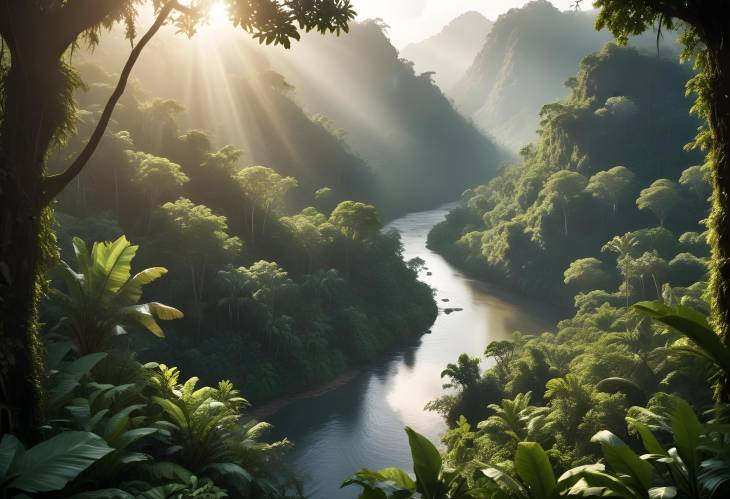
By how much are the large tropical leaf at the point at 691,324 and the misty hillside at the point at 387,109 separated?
12103 centimetres

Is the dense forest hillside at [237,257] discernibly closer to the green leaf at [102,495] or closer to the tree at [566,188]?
the green leaf at [102,495]

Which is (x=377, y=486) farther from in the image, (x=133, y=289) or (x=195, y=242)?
(x=195, y=242)

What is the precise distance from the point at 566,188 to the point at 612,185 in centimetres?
464

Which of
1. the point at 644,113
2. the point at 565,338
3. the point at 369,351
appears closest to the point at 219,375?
the point at 369,351

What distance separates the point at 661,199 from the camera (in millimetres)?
54250

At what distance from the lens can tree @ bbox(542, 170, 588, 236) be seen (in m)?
61.5

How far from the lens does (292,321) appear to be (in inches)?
1356

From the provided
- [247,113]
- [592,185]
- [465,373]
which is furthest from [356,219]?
[247,113]

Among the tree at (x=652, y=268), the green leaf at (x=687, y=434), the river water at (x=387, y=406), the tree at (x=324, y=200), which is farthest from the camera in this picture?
the tree at (x=324, y=200)

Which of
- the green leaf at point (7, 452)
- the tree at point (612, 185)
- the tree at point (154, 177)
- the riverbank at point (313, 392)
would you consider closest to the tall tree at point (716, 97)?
the green leaf at point (7, 452)

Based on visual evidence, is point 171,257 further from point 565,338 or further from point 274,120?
point 274,120

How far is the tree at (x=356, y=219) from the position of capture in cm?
4778

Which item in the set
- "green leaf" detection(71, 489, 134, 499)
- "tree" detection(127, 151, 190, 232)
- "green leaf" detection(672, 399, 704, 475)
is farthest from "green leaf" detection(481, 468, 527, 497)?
"tree" detection(127, 151, 190, 232)

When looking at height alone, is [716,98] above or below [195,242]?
above
